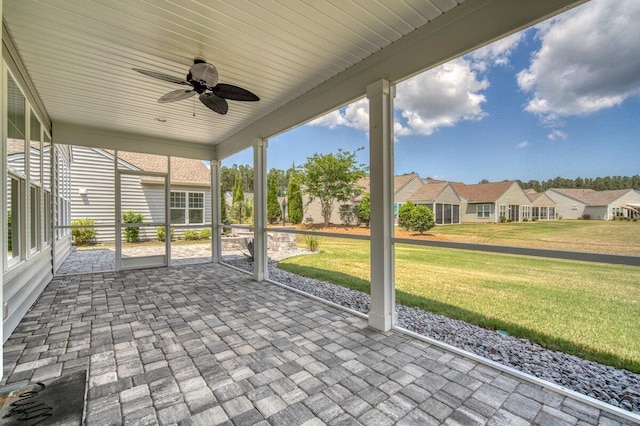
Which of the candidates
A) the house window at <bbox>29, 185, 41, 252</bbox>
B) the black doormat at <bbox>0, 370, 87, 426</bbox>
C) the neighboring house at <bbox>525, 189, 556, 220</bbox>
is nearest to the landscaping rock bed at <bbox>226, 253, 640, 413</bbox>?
the neighboring house at <bbox>525, 189, 556, 220</bbox>

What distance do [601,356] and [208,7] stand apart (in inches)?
169

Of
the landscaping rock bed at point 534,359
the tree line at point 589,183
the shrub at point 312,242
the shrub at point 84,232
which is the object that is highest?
the tree line at point 589,183

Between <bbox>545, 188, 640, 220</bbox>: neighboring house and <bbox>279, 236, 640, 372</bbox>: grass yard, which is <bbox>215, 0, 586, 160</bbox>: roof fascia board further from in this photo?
<bbox>279, 236, 640, 372</bbox>: grass yard

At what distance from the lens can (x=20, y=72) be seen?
3.40 metres

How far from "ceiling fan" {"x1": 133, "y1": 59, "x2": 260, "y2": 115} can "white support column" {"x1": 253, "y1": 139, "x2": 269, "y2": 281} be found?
1790mm

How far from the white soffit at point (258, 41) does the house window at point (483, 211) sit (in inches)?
53.0

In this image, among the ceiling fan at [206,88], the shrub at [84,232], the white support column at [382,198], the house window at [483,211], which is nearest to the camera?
the house window at [483,211]

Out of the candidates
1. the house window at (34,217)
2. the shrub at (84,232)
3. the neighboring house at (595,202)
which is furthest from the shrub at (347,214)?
the shrub at (84,232)

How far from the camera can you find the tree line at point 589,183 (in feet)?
6.31

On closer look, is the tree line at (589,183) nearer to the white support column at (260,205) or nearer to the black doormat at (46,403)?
the black doormat at (46,403)

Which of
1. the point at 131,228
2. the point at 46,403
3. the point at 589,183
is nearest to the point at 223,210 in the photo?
the point at 131,228

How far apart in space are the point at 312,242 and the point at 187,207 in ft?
10.6

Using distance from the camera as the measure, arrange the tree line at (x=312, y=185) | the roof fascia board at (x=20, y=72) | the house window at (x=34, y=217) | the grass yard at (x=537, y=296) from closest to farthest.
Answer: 1. the grass yard at (x=537, y=296)
2. the roof fascia board at (x=20, y=72)
3. the house window at (x=34, y=217)
4. the tree line at (x=312, y=185)

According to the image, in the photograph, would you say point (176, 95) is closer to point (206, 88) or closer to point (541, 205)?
point (206, 88)
